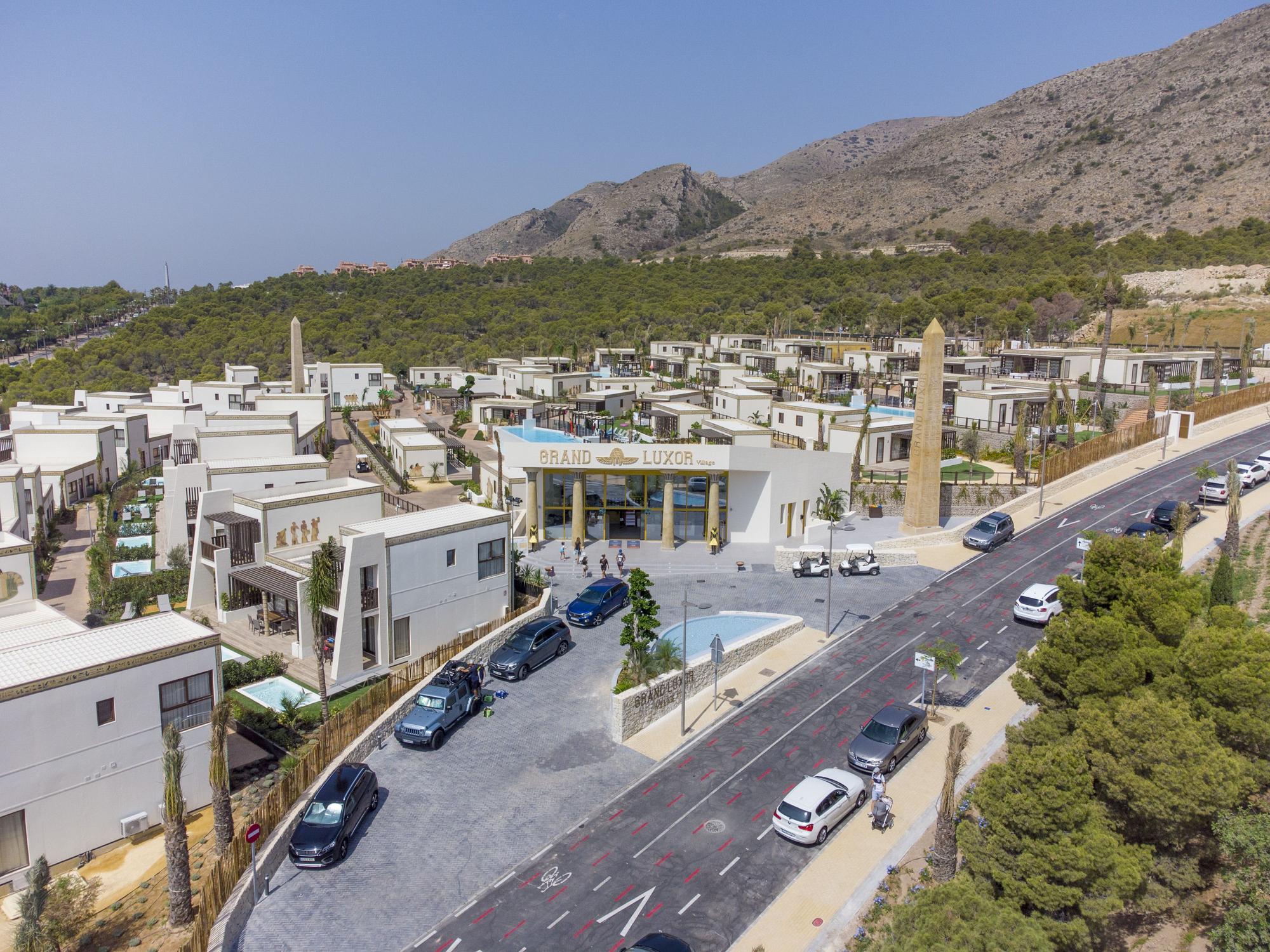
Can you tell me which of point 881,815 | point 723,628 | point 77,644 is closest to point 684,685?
point 723,628

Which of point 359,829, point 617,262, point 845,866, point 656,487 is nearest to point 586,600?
point 656,487

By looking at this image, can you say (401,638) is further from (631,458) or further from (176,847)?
(631,458)

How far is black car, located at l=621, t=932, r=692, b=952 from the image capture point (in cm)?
1572

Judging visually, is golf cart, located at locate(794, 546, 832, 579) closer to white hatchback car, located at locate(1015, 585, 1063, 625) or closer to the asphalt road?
the asphalt road

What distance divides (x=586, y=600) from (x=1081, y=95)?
195 metres

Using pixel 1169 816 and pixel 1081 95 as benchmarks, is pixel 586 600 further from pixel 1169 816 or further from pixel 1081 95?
pixel 1081 95

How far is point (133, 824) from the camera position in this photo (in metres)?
20.1

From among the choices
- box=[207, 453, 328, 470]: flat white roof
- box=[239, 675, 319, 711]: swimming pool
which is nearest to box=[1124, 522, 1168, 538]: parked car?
box=[239, 675, 319, 711]: swimming pool

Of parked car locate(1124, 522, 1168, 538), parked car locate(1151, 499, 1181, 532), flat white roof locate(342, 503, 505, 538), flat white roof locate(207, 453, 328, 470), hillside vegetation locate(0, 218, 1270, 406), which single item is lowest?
parked car locate(1124, 522, 1168, 538)

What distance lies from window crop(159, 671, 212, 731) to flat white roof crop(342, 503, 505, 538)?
25.9ft

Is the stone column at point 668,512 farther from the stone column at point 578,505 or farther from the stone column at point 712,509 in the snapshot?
the stone column at point 578,505

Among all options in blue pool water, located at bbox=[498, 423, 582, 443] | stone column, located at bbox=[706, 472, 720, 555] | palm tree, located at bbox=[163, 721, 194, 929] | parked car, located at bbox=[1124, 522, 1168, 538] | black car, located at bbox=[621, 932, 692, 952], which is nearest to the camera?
black car, located at bbox=[621, 932, 692, 952]

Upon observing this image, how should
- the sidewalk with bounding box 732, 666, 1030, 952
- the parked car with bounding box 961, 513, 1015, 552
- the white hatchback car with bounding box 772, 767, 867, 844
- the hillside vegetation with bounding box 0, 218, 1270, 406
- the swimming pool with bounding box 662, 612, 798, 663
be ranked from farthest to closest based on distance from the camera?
the hillside vegetation with bounding box 0, 218, 1270, 406 < the parked car with bounding box 961, 513, 1015, 552 < the swimming pool with bounding box 662, 612, 798, 663 < the white hatchback car with bounding box 772, 767, 867, 844 < the sidewalk with bounding box 732, 666, 1030, 952

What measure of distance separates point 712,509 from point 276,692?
73.7 ft
